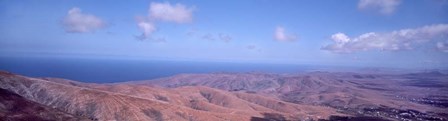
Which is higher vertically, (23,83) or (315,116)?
(23,83)

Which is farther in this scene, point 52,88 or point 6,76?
point 52,88

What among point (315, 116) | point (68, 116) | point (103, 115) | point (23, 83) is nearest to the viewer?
point (68, 116)

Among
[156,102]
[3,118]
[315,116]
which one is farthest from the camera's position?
[315,116]

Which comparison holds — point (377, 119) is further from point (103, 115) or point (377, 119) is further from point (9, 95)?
point (9, 95)

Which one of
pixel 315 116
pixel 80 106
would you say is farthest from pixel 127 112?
pixel 315 116

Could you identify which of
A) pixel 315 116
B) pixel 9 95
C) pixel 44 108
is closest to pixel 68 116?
pixel 44 108

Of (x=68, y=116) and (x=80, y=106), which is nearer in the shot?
(x=68, y=116)

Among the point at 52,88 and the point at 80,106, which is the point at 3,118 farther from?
the point at 52,88

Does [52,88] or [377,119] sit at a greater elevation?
[52,88]

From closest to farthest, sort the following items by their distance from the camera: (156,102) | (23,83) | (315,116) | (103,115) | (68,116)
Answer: (68,116)
(103,115)
(23,83)
(156,102)
(315,116)
